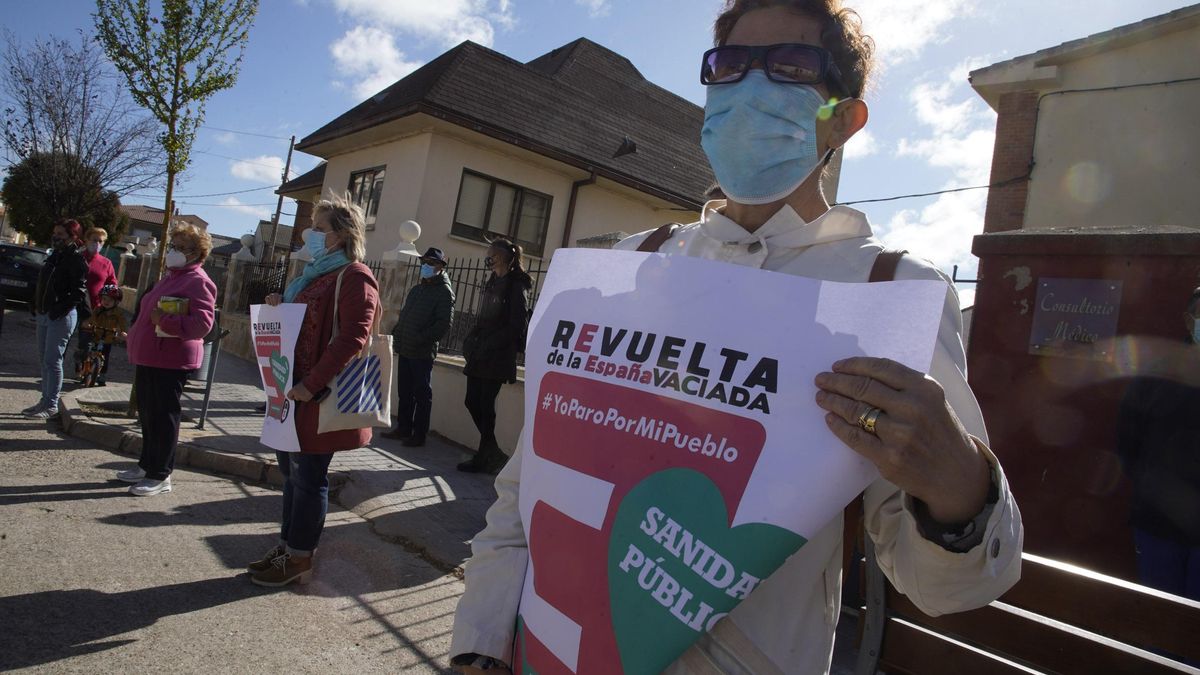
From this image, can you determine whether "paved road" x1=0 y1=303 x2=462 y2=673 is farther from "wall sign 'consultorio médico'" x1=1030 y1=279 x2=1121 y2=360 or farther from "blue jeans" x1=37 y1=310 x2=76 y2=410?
"wall sign 'consultorio médico'" x1=1030 y1=279 x2=1121 y2=360

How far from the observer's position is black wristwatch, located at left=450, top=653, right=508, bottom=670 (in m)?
1.49

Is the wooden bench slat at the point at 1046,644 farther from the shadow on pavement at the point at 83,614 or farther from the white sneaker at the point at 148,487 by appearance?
the white sneaker at the point at 148,487

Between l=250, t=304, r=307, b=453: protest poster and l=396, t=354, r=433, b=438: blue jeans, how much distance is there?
361 cm

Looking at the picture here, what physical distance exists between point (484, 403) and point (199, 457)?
2.56m

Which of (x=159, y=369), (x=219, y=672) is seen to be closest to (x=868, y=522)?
(x=219, y=672)

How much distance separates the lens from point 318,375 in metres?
4.19

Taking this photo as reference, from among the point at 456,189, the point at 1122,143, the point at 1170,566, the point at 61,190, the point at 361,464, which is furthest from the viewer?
the point at 61,190

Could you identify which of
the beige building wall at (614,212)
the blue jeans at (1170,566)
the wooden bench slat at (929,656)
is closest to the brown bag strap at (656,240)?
the wooden bench slat at (929,656)

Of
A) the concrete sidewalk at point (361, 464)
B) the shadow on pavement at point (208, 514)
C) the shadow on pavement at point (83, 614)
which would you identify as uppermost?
the concrete sidewalk at point (361, 464)

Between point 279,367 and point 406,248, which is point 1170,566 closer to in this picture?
point 279,367

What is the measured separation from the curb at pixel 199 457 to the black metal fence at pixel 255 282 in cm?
1021

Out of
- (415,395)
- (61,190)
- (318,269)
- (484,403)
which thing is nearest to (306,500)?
(318,269)

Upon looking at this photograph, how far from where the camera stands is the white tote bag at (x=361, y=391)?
167 inches

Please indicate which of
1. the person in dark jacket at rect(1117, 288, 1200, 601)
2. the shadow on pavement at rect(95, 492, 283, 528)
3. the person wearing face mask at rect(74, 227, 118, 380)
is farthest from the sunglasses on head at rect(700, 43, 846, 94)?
the person wearing face mask at rect(74, 227, 118, 380)
